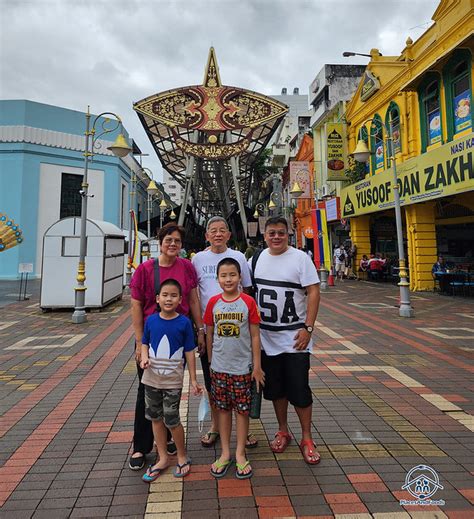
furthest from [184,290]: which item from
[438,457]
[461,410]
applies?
[461,410]

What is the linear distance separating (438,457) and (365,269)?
15.6 m

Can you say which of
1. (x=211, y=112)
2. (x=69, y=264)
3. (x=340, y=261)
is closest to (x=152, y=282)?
(x=69, y=264)

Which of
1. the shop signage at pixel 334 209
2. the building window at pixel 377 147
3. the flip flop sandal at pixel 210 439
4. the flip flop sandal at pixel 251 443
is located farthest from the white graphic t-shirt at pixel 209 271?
the shop signage at pixel 334 209

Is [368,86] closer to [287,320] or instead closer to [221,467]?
[287,320]

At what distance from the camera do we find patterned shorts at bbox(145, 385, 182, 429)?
7.89ft

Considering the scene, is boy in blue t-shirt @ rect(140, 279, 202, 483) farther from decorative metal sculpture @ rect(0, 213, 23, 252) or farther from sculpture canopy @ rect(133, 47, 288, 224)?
sculpture canopy @ rect(133, 47, 288, 224)

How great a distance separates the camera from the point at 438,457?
2.68m

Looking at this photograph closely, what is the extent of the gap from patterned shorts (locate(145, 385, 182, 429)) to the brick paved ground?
43 cm

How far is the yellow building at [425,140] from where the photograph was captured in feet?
35.4

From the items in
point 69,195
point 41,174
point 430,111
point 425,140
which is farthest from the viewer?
point 69,195

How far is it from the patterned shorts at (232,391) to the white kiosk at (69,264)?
8008mm

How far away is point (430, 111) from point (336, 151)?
5.80 meters

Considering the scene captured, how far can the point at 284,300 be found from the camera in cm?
267

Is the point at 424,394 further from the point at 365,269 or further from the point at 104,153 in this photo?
the point at 104,153
